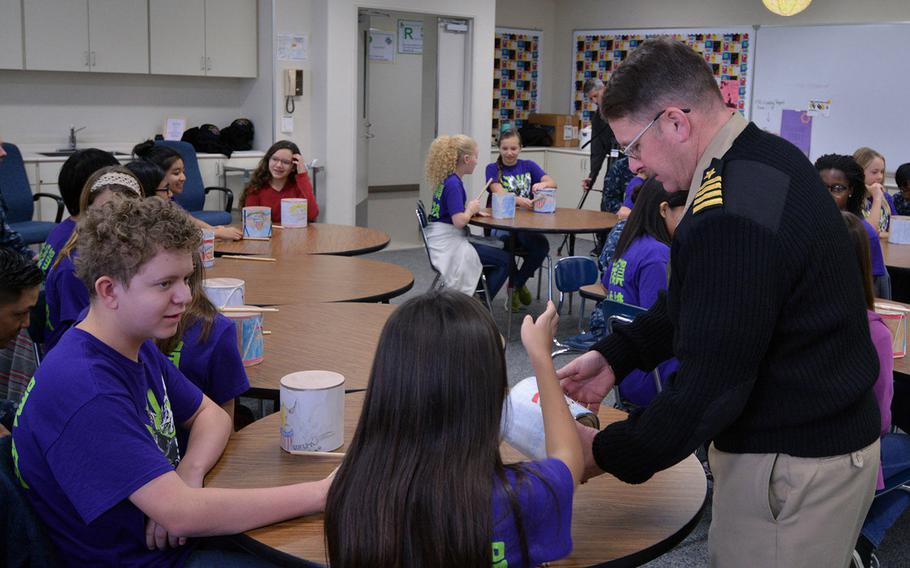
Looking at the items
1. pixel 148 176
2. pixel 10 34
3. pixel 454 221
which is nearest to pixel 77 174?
pixel 148 176

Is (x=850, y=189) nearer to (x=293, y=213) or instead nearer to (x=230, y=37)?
(x=293, y=213)

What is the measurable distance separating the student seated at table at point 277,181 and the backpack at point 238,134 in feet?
8.24

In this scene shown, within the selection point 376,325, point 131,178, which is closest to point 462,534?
point 376,325

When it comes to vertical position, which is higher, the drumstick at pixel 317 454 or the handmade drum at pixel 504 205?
the handmade drum at pixel 504 205

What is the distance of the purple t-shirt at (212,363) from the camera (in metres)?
1.98

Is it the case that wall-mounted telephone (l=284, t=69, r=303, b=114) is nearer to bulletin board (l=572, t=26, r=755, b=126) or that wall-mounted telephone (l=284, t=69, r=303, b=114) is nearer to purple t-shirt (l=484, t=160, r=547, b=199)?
purple t-shirt (l=484, t=160, r=547, b=199)

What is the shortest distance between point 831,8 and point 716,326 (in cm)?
736

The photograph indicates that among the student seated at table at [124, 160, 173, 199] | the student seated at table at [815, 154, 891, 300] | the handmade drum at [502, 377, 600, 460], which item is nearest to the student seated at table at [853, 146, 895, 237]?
the student seated at table at [815, 154, 891, 300]

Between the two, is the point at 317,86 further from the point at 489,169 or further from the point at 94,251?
the point at 94,251

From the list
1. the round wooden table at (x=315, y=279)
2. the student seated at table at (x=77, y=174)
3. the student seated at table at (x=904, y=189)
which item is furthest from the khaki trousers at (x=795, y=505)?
the student seated at table at (x=904, y=189)

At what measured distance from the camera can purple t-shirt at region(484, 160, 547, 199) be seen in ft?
20.1

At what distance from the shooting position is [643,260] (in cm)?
299

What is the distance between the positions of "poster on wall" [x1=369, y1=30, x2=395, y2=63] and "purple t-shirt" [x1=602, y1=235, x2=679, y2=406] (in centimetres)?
683

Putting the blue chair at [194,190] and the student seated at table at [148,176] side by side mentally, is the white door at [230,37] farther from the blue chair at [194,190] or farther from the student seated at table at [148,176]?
the student seated at table at [148,176]
